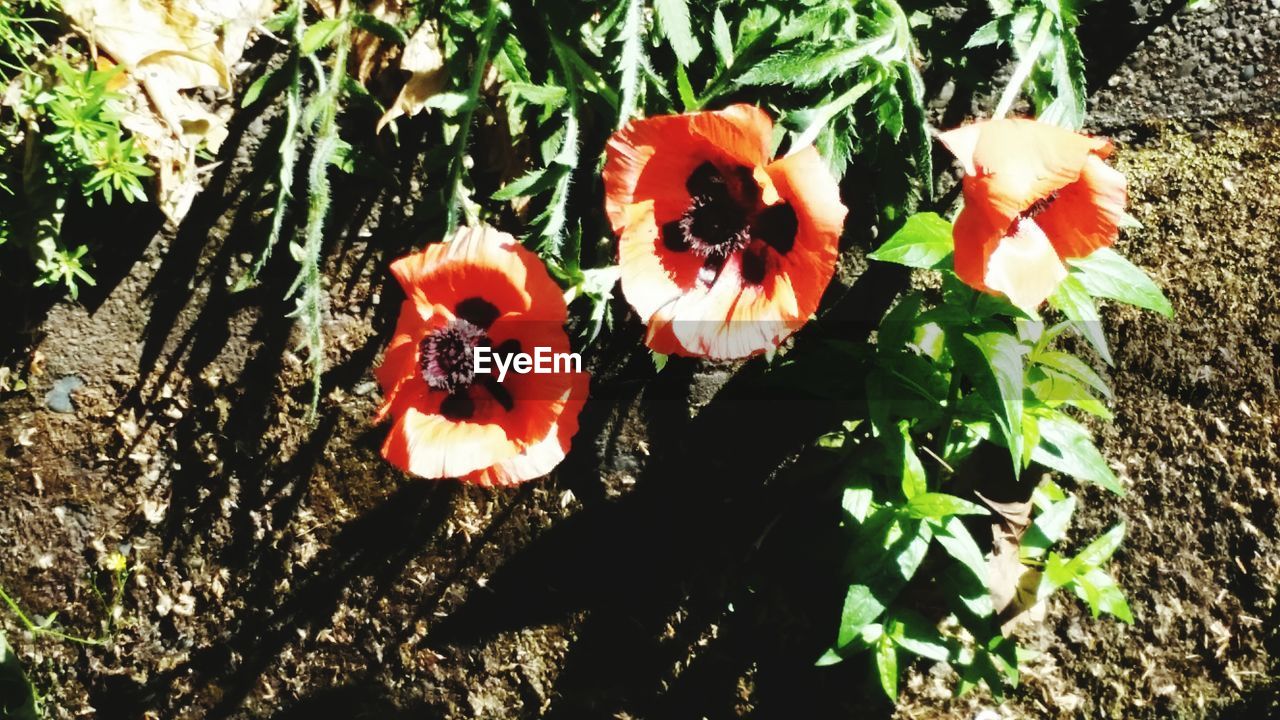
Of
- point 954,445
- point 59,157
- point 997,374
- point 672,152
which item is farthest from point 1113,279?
point 59,157

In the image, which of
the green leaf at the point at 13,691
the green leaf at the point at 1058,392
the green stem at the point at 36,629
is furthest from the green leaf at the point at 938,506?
the green leaf at the point at 13,691

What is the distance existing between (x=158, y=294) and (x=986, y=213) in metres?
1.93

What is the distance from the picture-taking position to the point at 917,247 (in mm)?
1514

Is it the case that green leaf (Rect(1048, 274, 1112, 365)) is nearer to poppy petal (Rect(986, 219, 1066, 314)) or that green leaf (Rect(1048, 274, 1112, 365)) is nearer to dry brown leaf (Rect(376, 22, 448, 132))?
poppy petal (Rect(986, 219, 1066, 314))

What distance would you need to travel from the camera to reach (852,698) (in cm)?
230

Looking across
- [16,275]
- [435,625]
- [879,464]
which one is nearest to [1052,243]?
[879,464]

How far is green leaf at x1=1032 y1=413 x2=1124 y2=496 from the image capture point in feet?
5.79

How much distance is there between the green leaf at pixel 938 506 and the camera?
169cm

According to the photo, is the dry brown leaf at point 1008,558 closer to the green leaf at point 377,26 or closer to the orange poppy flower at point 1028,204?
the orange poppy flower at point 1028,204

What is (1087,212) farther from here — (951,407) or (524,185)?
(524,185)

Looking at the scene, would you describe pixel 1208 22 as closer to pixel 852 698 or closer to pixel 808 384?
pixel 808 384

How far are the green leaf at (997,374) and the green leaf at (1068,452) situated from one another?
0.78 ft

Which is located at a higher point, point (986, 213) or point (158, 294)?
point (986, 213)

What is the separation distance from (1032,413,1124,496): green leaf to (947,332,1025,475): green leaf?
236 millimetres
